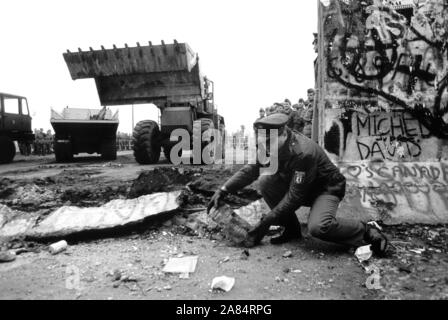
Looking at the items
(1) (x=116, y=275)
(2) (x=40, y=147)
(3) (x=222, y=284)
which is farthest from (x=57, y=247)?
(2) (x=40, y=147)

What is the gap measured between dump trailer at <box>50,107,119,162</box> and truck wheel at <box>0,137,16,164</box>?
2169 mm

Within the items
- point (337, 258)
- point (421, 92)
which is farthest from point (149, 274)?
point (421, 92)

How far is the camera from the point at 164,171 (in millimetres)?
4582

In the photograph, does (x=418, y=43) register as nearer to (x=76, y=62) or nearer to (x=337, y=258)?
(x=337, y=258)

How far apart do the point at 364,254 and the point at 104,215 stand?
240 cm

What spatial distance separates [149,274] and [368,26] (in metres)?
3.28

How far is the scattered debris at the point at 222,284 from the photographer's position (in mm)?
2289

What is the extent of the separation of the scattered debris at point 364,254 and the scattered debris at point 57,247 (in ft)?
7.98

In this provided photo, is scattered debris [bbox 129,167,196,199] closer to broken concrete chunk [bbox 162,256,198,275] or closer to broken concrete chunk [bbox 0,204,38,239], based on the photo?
broken concrete chunk [bbox 0,204,38,239]

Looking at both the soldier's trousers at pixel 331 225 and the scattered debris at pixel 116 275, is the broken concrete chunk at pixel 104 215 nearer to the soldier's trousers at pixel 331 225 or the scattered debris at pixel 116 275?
the scattered debris at pixel 116 275

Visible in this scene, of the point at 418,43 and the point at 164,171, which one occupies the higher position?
the point at 418,43

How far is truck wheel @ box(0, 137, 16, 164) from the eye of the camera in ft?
35.7

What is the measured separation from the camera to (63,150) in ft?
32.1
